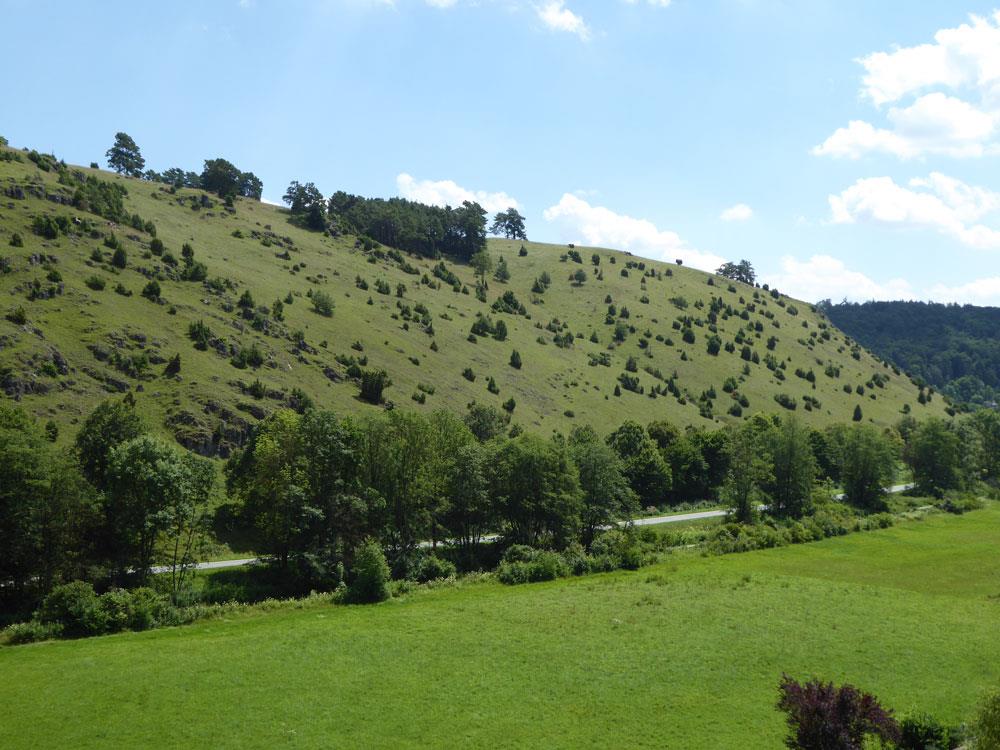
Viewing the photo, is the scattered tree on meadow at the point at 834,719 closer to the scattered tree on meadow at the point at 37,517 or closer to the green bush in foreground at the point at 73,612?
the green bush in foreground at the point at 73,612

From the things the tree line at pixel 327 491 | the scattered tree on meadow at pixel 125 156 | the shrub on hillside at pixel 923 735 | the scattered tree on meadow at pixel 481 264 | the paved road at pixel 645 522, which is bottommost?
the shrub on hillside at pixel 923 735

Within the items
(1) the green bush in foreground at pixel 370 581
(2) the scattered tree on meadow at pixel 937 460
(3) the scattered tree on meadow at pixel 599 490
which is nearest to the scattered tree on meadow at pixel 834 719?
(1) the green bush in foreground at pixel 370 581

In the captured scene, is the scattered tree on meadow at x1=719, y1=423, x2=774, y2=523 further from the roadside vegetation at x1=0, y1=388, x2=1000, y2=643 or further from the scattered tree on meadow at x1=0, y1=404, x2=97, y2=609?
the scattered tree on meadow at x1=0, y1=404, x2=97, y2=609

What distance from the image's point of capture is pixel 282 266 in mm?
137875

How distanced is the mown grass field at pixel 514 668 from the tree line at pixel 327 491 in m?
10.1

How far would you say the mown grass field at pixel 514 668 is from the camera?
29.8 metres

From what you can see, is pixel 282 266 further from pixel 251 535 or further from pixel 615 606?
pixel 615 606

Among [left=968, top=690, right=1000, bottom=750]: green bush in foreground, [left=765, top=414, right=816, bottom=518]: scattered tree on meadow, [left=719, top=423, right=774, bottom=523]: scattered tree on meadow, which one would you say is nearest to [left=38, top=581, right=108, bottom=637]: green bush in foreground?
[left=968, top=690, right=1000, bottom=750]: green bush in foreground

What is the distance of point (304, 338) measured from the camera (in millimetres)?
106562

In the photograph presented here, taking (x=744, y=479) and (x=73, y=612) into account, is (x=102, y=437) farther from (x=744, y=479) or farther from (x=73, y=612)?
(x=744, y=479)

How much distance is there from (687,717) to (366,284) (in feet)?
406

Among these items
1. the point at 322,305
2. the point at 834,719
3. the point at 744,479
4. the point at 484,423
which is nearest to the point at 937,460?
the point at 744,479

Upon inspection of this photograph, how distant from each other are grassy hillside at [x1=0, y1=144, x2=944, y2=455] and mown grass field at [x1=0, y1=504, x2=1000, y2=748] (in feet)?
134

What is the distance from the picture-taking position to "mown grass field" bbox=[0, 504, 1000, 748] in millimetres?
29766
